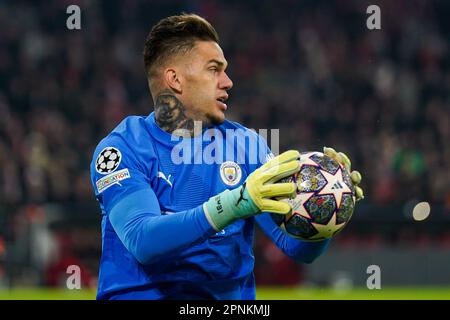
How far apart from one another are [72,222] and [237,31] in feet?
25.7

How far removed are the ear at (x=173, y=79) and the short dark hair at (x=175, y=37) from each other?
65 millimetres

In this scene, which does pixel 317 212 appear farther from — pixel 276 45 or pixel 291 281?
pixel 276 45

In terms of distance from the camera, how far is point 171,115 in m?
4.49

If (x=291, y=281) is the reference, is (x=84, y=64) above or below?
above

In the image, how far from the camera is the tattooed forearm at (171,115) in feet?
14.7

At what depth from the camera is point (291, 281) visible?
13.5 m

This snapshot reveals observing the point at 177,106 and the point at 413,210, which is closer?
the point at 177,106

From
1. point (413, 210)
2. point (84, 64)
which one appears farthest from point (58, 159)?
point (413, 210)
